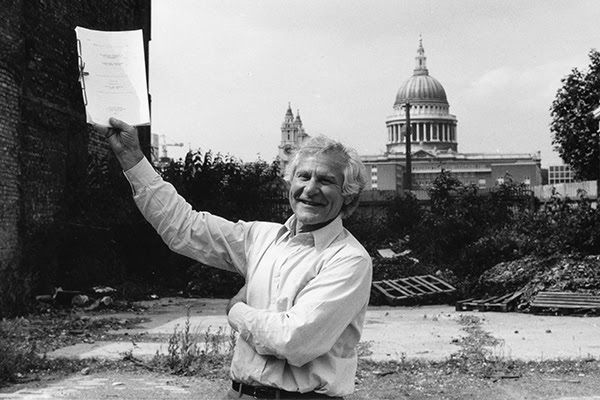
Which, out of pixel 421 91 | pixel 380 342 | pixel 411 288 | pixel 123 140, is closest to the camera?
pixel 123 140

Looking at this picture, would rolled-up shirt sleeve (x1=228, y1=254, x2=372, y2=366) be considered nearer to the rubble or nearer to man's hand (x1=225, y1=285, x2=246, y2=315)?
man's hand (x1=225, y1=285, x2=246, y2=315)

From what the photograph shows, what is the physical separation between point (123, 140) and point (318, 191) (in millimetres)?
759

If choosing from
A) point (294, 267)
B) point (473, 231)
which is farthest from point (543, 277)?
point (294, 267)

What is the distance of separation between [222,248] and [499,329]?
320 inches

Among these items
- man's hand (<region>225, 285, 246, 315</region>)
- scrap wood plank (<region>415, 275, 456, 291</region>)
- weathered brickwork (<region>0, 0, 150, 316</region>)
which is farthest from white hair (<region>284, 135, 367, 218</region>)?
scrap wood plank (<region>415, 275, 456, 291</region>)

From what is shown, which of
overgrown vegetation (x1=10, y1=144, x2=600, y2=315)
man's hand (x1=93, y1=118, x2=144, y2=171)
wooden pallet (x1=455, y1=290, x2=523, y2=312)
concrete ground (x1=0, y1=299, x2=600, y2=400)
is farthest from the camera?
overgrown vegetation (x1=10, y1=144, x2=600, y2=315)

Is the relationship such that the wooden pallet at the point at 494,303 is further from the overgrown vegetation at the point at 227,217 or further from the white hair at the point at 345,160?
the white hair at the point at 345,160

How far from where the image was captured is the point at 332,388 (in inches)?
104

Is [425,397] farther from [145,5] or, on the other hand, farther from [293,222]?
[145,5]

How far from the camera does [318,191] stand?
2785 mm

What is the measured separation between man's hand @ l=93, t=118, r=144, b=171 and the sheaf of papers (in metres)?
0.03

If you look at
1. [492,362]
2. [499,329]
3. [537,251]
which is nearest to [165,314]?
[499,329]

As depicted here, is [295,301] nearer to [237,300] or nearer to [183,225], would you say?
[237,300]

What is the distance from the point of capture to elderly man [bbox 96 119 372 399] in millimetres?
2559
